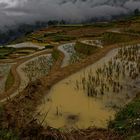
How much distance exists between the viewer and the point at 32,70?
100 ft

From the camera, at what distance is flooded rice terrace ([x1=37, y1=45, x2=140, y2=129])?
1059 cm

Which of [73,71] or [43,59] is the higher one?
[73,71]

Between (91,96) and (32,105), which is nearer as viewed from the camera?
(32,105)

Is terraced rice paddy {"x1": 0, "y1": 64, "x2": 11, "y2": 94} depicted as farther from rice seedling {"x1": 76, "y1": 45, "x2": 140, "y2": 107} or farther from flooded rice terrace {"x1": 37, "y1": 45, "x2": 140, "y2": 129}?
flooded rice terrace {"x1": 37, "y1": 45, "x2": 140, "y2": 129}

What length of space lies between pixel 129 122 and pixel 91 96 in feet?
12.0

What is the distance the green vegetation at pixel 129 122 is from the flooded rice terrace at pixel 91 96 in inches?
24.4

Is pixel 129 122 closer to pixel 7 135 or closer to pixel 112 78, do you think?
pixel 7 135

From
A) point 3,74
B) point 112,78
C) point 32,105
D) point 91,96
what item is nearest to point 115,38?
point 3,74

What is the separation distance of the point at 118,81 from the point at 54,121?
13.8 ft

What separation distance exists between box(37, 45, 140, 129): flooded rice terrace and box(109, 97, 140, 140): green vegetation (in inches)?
24.4

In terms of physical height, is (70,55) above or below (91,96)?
below

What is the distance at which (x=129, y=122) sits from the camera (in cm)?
891

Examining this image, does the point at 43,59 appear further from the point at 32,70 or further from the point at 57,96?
the point at 57,96

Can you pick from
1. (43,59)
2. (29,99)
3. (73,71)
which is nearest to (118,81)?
(73,71)
